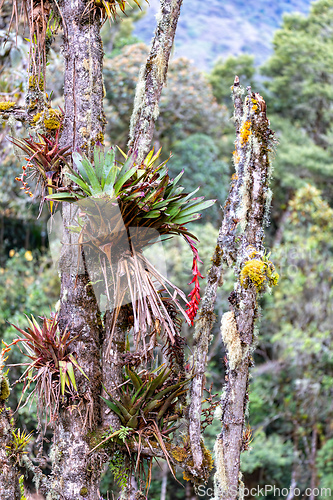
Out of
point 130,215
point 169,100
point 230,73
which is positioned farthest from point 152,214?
point 230,73

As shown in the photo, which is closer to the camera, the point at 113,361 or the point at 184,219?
the point at 184,219

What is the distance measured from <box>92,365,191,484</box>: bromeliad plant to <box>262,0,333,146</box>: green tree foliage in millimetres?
9830

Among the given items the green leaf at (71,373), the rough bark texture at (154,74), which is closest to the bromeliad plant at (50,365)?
the green leaf at (71,373)

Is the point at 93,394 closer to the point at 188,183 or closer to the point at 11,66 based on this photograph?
the point at 11,66

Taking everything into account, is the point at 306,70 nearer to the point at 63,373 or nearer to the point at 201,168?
the point at 201,168

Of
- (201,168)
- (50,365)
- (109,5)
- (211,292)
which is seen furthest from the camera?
(201,168)

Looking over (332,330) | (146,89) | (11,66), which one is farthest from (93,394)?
(332,330)

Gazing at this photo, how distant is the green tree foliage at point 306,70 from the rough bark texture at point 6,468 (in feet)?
33.5

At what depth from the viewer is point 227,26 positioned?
20.7 metres

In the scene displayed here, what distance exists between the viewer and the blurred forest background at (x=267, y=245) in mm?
6469

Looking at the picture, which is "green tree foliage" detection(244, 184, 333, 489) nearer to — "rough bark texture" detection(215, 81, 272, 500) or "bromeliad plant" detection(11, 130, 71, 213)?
"rough bark texture" detection(215, 81, 272, 500)

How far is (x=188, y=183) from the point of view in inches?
335

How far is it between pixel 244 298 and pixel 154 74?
59.8 inches

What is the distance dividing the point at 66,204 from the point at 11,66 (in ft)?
10.9
